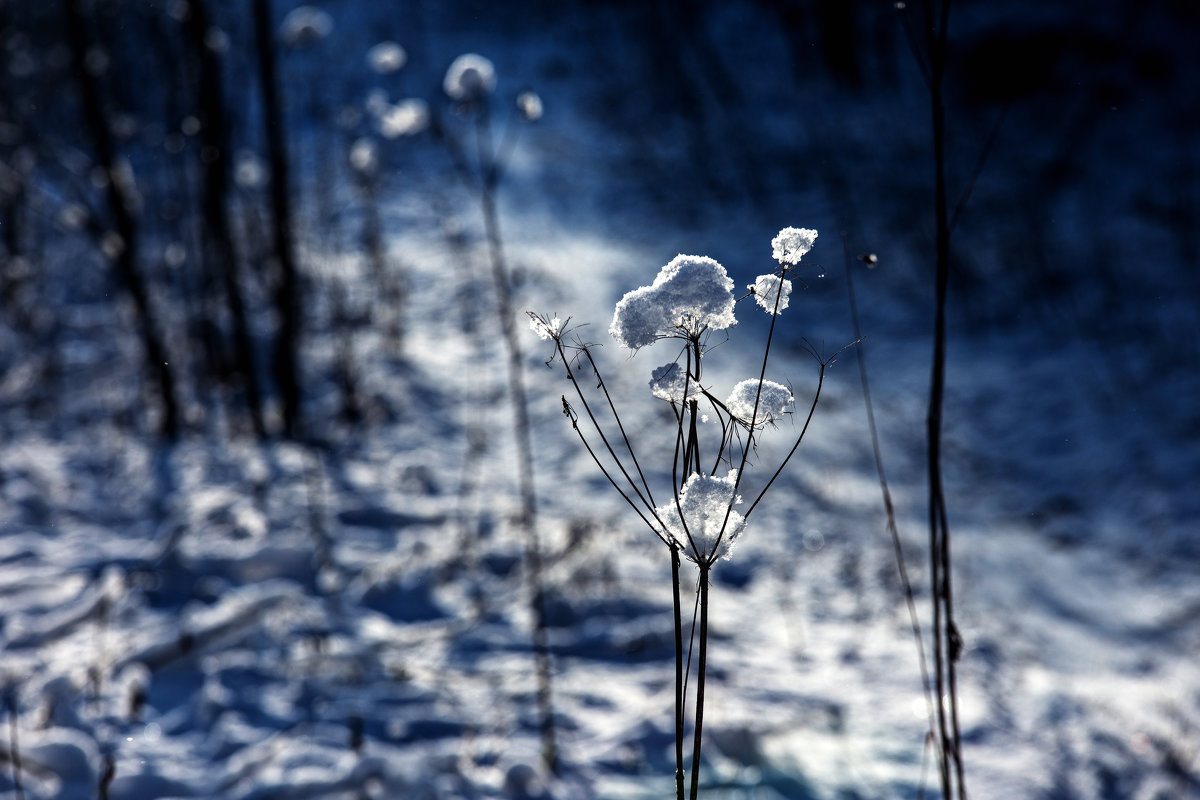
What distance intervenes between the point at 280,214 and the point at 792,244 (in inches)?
178

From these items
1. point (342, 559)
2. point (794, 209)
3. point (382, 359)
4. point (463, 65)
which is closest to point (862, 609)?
point (342, 559)

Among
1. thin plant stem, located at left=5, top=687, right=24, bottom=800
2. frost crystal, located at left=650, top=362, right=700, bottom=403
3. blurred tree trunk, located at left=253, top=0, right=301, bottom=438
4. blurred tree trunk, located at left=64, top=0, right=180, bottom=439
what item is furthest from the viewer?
blurred tree trunk, located at left=253, top=0, right=301, bottom=438

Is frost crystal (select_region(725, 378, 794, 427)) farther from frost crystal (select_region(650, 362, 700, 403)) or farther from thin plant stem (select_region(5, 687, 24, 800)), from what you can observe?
thin plant stem (select_region(5, 687, 24, 800))

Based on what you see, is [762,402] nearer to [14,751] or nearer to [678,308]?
[678,308]

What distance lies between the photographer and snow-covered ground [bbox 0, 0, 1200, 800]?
251 centimetres

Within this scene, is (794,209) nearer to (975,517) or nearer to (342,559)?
(975,517)

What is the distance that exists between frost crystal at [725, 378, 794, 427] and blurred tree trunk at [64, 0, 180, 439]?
4.35 metres

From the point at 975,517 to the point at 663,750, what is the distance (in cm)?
320

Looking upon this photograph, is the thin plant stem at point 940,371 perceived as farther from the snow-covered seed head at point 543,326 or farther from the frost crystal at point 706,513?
the snow-covered seed head at point 543,326

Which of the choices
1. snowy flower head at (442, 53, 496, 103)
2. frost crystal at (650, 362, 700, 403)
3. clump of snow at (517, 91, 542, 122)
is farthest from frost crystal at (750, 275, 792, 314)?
snowy flower head at (442, 53, 496, 103)

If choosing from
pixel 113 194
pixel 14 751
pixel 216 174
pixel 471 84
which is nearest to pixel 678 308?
pixel 14 751

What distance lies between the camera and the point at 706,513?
34.8 inches

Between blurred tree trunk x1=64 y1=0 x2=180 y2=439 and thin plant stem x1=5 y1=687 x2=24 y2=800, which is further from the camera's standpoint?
blurred tree trunk x1=64 y1=0 x2=180 y2=439

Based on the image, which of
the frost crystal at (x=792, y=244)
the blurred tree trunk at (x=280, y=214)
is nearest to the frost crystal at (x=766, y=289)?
the frost crystal at (x=792, y=244)
